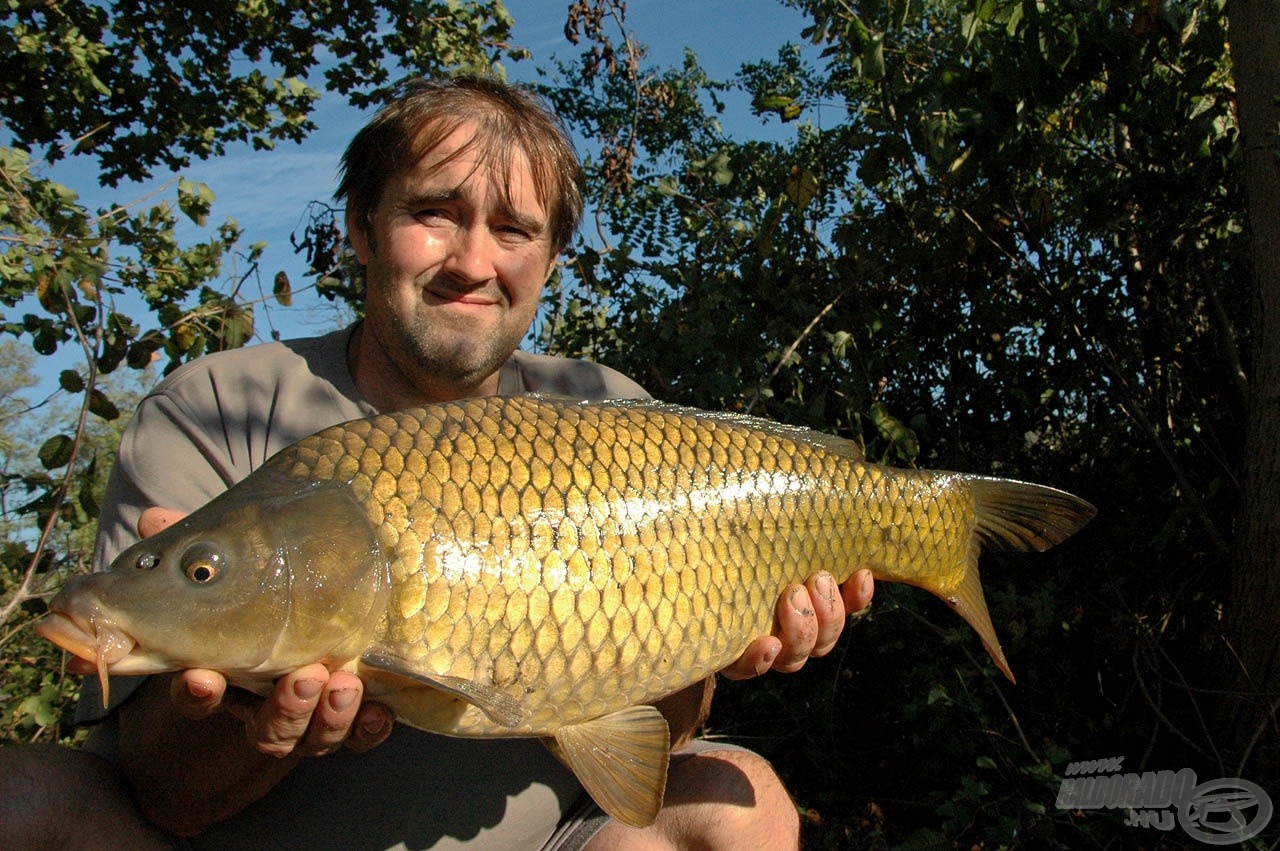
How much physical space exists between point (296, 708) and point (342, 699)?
0.05 metres

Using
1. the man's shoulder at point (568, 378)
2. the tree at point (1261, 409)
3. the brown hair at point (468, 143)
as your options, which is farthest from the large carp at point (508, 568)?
the tree at point (1261, 409)

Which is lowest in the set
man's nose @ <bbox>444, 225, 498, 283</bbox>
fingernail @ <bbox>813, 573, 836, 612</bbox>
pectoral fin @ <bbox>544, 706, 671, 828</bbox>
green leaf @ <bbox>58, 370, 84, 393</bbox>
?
green leaf @ <bbox>58, 370, 84, 393</bbox>

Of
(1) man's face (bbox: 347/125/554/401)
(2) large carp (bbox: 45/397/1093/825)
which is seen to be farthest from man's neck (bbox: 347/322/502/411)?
(2) large carp (bbox: 45/397/1093/825)

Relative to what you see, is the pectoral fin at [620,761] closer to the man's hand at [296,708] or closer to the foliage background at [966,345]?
the man's hand at [296,708]

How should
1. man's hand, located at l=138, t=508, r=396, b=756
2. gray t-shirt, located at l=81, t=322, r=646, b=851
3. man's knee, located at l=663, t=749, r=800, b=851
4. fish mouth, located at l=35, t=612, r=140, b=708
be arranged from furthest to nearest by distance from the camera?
man's knee, located at l=663, t=749, r=800, b=851 → gray t-shirt, located at l=81, t=322, r=646, b=851 → man's hand, located at l=138, t=508, r=396, b=756 → fish mouth, located at l=35, t=612, r=140, b=708

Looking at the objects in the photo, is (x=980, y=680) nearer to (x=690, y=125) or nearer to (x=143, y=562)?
(x=143, y=562)

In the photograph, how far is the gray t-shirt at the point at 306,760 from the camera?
1.36 metres

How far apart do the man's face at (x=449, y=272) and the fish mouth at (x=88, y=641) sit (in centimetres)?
81

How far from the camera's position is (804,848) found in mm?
2592

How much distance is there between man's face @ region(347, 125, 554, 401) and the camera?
164cm

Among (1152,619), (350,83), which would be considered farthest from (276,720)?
(350,83)

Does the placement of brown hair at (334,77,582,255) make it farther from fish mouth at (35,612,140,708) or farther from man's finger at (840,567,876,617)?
fish mouth at (35,612,140,708)

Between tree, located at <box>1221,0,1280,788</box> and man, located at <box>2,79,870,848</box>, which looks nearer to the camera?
man, located at <box>2,79,870,848</box>

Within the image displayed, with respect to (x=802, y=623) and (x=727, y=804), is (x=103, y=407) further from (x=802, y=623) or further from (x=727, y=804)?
(x=802, y=623)
